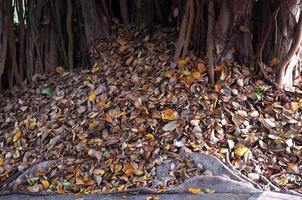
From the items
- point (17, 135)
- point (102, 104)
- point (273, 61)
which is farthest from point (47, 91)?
point (273, 61)

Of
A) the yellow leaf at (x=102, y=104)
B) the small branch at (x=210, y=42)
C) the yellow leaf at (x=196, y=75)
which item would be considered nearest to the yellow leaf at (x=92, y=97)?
the yellow leaf at (x=102, y=104)

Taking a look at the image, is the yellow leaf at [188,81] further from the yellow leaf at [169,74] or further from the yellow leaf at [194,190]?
the yellow leaf at [194,190]

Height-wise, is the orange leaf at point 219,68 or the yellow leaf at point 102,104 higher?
the orange leaf at point 219,68

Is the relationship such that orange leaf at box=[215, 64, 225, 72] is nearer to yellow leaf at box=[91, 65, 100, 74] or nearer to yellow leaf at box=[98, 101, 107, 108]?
yellow leaf at box=[98, 101, 107, 108]

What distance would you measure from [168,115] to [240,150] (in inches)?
27.5

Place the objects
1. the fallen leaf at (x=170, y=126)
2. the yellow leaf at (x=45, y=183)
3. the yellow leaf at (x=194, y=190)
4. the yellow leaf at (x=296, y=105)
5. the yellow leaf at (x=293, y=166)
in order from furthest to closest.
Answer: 1. the yellow leaf at (x=296, y=105)
2. the fallen leaf at (x=170, y=126)
3. the yellow leaf at (x=45, y=183)
4. the yellow leaf at (x=293, y=166)
5. the yellow leaf at (x=194, y=190)

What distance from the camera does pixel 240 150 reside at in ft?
14.6

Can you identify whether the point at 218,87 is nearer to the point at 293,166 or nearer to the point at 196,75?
the point at 196,75

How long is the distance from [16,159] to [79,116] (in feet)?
2.27

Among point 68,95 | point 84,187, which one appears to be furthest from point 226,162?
point 68,95

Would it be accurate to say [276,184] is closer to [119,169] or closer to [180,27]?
[119,169]

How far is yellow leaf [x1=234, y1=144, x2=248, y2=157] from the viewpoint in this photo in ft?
14.6

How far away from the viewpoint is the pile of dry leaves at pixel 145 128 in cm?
445

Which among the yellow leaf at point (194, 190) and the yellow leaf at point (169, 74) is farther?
the yellow leaf at point (169, 74)
